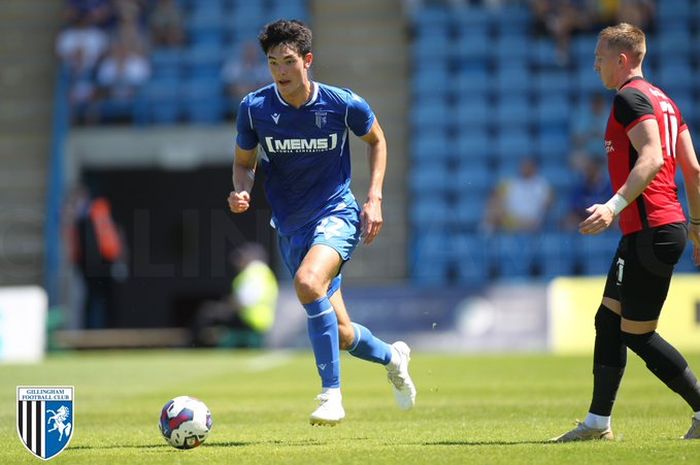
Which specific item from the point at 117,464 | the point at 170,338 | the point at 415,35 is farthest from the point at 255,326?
the point at 117,464

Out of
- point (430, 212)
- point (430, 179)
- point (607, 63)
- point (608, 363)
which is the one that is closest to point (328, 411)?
point (608, 363)

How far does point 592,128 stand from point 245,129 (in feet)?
46.0

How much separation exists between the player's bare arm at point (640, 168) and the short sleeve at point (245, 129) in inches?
95.2

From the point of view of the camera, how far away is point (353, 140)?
870 inches

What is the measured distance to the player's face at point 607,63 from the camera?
655cm

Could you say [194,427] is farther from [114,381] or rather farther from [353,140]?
[353,140]

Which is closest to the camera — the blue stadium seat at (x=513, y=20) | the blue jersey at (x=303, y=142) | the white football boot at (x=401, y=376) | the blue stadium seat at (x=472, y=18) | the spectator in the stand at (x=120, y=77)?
the blue jersey at (x=303, y=142)

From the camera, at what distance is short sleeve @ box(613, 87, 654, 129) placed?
627cm

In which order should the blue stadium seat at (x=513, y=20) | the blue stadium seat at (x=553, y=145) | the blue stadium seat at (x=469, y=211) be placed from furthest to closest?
the blue stadium seat at (x=513, y=20) < the blue stadium seat at (x=553, y=145) < the blue stadium seat at (x=469, y=211)

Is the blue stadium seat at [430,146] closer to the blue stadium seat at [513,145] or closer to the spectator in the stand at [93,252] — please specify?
the blue stadium seat at [513,145]

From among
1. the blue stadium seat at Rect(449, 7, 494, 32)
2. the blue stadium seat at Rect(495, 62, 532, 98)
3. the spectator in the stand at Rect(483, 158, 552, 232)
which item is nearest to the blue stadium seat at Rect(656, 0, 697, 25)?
the blue stadium seat at Rect(495, 62, 532, 98)

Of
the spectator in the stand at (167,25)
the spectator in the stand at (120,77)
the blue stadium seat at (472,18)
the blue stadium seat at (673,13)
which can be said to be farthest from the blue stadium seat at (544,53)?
the spectator in the stand at (120,77)

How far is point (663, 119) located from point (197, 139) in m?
16.6

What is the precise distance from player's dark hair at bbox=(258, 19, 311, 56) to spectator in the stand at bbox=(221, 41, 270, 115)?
14705mm
